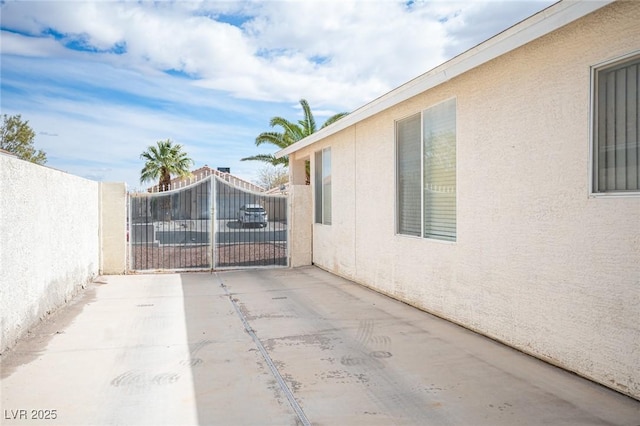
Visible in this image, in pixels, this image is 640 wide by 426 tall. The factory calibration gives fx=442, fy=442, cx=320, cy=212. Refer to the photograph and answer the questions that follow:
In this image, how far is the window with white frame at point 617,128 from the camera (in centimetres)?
371

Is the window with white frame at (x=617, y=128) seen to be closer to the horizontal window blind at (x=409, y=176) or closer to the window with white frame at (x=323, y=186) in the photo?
the horizontal window blind at (x=409, y=176)

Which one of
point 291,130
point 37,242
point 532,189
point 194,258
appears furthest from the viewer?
point 291,130

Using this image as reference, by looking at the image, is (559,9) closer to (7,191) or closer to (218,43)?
(7,191)

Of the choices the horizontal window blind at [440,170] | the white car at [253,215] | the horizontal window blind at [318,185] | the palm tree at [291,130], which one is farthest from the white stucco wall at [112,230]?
the palm tree at [291,130]

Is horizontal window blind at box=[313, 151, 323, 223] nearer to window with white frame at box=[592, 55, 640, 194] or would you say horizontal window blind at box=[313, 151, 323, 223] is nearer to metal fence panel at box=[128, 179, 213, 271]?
metal fence panel at box=[128, 179, 213, 271]

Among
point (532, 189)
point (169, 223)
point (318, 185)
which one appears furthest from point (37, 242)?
point (318, 185)

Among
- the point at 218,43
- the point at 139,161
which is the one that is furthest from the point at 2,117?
the point at 218,43

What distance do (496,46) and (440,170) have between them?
6.97 ft

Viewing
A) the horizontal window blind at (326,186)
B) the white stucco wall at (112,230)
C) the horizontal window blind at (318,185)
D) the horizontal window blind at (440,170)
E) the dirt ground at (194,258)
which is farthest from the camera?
the horizontal window blind at (318,185)

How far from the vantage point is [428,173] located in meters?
6.91

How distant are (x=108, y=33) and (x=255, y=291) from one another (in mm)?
6132

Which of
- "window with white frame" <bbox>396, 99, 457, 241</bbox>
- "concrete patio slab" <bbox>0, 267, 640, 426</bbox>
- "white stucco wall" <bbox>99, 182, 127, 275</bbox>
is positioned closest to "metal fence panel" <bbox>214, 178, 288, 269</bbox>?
"white stucco wall" <bbox>99, 182, 127, 275</bbox>

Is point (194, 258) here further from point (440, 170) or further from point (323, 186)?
point (440, 170)

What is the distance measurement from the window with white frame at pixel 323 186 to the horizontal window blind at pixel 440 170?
4520mm
